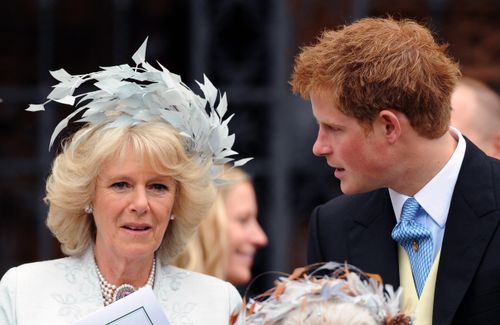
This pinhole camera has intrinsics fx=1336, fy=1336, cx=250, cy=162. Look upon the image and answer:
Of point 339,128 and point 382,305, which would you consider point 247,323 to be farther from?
point 339,128

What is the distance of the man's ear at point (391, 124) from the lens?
404 cm

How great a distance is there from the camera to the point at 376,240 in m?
4.27

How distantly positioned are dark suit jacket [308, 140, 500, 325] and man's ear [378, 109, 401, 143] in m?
0.24

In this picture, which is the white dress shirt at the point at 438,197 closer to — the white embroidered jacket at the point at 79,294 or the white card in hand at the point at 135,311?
the white embroidered jacket at the point at 79,294

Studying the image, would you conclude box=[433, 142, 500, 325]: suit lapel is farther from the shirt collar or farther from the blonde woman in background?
the blonde woman in background

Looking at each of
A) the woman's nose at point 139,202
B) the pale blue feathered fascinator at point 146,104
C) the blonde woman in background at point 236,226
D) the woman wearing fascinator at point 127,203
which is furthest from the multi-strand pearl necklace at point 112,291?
the blonde woman in background at point 236,226

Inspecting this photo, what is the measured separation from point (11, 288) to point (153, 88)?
764 millimetres

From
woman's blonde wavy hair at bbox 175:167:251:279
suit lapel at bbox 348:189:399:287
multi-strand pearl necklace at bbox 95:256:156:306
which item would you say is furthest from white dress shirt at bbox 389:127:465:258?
woman's blonde wavy hair at bbox 175:167:251:279

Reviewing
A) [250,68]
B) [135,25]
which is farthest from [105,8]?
[250,68]

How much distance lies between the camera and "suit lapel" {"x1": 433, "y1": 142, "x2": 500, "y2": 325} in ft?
13.1

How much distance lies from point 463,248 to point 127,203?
1.03 m

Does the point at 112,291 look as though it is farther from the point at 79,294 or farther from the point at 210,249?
the point at 210,249

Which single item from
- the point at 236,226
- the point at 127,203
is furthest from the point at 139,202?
the point at 236,226

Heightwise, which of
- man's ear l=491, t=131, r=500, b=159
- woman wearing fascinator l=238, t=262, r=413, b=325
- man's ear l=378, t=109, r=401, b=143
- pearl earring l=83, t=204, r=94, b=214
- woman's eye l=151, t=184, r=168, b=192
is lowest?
woman wearing fascinator l=238, t=262, r=413, b=325
